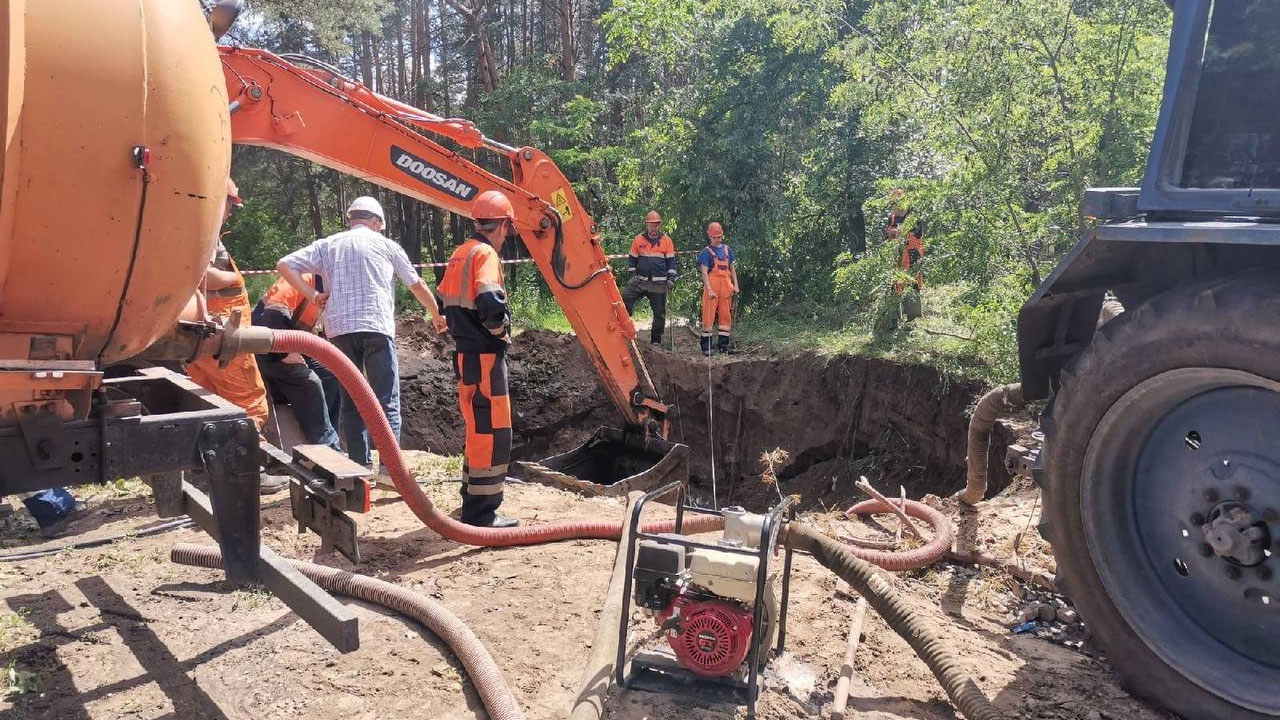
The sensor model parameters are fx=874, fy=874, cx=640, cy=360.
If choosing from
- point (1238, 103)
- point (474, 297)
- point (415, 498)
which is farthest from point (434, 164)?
point (1238, 103)

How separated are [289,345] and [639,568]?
179cm

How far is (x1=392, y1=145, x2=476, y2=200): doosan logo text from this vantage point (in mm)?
6637

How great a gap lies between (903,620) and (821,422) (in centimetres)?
753

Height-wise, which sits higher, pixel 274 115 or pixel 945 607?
pixel 274 115

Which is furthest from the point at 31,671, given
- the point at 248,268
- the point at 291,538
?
the point at 248,268

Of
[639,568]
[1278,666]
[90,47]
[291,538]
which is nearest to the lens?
[90,47]

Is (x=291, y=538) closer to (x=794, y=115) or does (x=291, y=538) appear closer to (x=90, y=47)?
(x=90, y=47)

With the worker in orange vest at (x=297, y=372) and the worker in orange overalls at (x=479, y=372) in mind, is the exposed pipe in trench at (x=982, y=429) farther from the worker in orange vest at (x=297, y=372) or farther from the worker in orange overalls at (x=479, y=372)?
the worker in orange vest at (x=297, y=372)

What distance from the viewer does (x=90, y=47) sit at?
2.34m

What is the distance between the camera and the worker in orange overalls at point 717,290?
11536mm

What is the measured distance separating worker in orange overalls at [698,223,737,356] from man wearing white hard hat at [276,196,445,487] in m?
6.19

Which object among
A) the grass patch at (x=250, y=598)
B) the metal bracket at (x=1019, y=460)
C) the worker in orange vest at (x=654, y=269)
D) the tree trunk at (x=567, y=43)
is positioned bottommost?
the grass patch at (x=250, y=598)

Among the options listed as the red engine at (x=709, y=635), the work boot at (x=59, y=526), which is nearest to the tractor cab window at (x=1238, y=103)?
the red engine at (x=709, y=635)

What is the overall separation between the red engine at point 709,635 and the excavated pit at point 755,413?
645 cm
